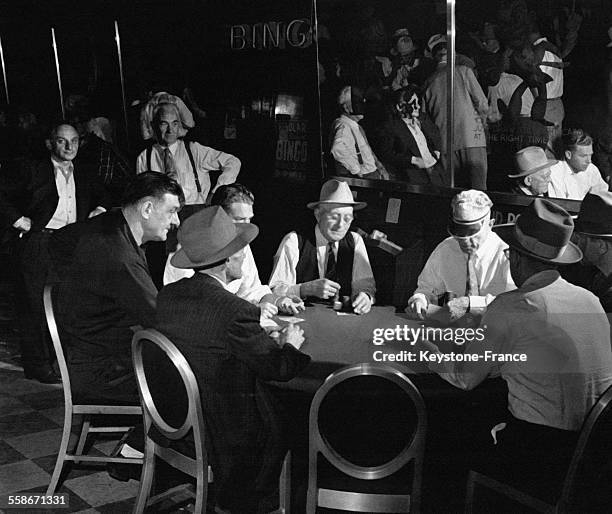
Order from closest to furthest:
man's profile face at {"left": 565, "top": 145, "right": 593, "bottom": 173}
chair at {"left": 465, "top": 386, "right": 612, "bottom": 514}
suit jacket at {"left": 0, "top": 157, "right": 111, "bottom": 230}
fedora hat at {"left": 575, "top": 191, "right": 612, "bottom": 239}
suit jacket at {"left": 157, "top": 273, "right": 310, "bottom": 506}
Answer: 1. chair at {"left": 465, "top": 386, "right": 612, "bottom": 514}
2. suit jacket at {"left": 157, "top": 273, "right": 310, "bottom": 506}
3. fedora hat at {"left": 575, "top": 191, "right": 612, "bottom": 239}
4. man's profile face at {"left": 565, "top": 145, "right": 593, "bottom": 173}
5. suit jacket at {"left": 0, "top": 157, "right": 111, "bottom": 230}

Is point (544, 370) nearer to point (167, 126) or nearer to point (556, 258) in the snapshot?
point (556, 258)

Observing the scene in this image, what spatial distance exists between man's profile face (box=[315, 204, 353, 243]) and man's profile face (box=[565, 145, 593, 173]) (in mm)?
897

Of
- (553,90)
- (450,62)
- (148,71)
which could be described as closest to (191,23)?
(148,71)

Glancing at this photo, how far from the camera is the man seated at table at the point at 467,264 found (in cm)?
260

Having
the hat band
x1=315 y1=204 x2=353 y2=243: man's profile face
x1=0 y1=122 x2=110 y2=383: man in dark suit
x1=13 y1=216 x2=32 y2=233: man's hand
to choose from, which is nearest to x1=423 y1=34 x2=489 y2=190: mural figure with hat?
x1=315 y1=204 x2=353 y2=243: man's profile face

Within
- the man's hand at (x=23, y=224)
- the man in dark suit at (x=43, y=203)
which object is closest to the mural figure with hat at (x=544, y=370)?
the man in dark suit at (x=43, y=203)

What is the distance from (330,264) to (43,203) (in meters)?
1.51

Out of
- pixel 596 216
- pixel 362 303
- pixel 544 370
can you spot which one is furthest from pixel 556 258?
pixel 362 303

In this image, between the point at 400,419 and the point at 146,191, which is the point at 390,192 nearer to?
the point at 146,191

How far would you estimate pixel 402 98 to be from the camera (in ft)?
10.9

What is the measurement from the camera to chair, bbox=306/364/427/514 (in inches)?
71.0

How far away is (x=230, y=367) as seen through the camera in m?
2.04

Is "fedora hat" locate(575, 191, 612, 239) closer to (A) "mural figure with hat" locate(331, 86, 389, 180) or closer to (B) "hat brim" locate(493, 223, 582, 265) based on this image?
(B) "hat brim" locate(493, 223, 582, 265)

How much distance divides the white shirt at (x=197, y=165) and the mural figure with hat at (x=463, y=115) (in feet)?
2.90
